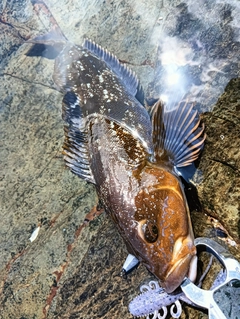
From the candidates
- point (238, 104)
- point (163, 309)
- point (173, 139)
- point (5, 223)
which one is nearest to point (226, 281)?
point (163, 309)

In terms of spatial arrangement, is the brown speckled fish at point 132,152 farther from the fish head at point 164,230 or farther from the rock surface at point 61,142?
the rock surface at point 61,142

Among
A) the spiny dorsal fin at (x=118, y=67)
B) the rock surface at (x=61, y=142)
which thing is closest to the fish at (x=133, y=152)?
the spiny dorsal fin at (x=118, y=67)

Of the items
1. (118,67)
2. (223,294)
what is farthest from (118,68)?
(223,294)

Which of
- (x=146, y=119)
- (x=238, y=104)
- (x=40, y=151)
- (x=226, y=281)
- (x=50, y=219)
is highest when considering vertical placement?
(x=238, y=104)

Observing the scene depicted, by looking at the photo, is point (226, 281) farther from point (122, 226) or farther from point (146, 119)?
point (146, 119)

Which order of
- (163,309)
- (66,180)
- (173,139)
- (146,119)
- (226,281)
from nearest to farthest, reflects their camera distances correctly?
(226,281) → (163,309) → (173,139) → (146,119) → (66,180)

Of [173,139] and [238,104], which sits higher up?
[238,104]

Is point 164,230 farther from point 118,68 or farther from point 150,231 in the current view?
point 118,68
